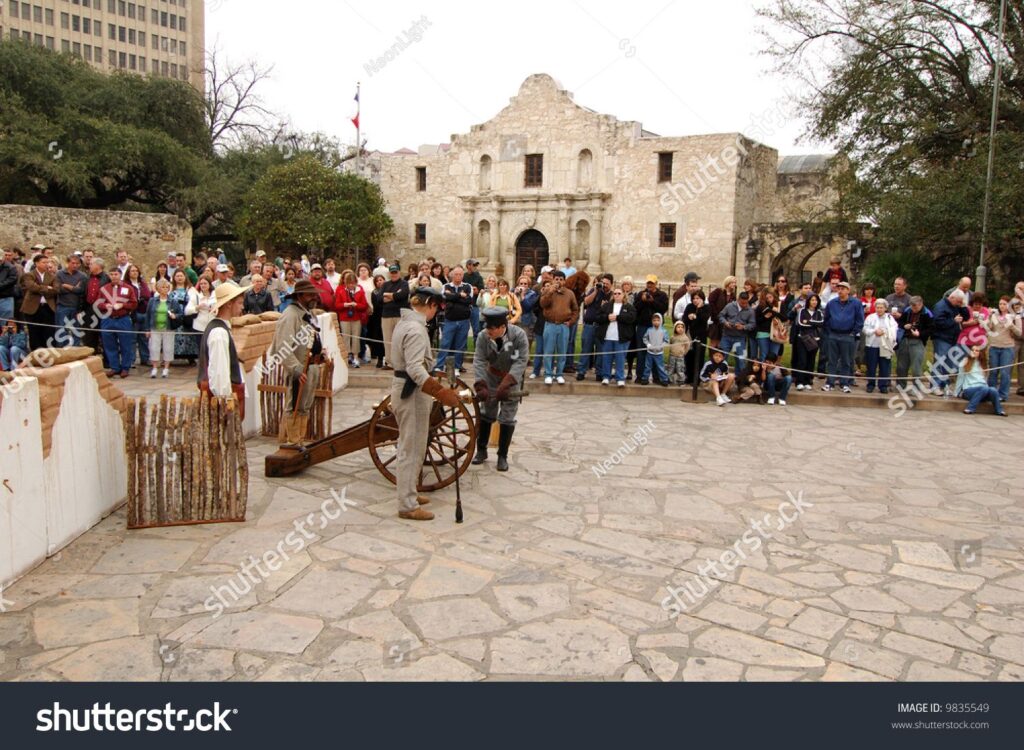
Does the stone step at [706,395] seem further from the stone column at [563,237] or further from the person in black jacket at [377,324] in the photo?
the stone column at [563,237]

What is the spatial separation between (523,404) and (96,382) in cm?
649

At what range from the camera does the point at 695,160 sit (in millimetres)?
31094

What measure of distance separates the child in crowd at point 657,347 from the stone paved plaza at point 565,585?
4.27 meters

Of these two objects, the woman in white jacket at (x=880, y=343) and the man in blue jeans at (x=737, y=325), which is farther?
the woman in white jacket at (x=880, y=343)

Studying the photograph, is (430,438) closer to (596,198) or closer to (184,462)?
(184,462)

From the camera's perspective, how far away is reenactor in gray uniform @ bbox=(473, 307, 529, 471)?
7.75 metres

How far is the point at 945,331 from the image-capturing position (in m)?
12.3

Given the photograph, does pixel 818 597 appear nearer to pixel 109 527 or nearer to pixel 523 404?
pixel 109 527

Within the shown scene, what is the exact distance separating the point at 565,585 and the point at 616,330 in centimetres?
773

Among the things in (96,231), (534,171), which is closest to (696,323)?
(96,231)

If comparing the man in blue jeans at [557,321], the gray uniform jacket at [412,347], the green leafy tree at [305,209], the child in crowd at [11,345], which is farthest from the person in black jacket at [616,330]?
the green leafy tree at [305,209]

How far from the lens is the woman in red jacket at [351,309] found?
512 inches

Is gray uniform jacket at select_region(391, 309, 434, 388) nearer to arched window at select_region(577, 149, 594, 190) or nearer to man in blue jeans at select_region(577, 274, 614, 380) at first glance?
man in blue jeans at select_region(577, 274, 614, 380)

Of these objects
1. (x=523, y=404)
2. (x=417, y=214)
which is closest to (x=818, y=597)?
(x=523, y=404)
